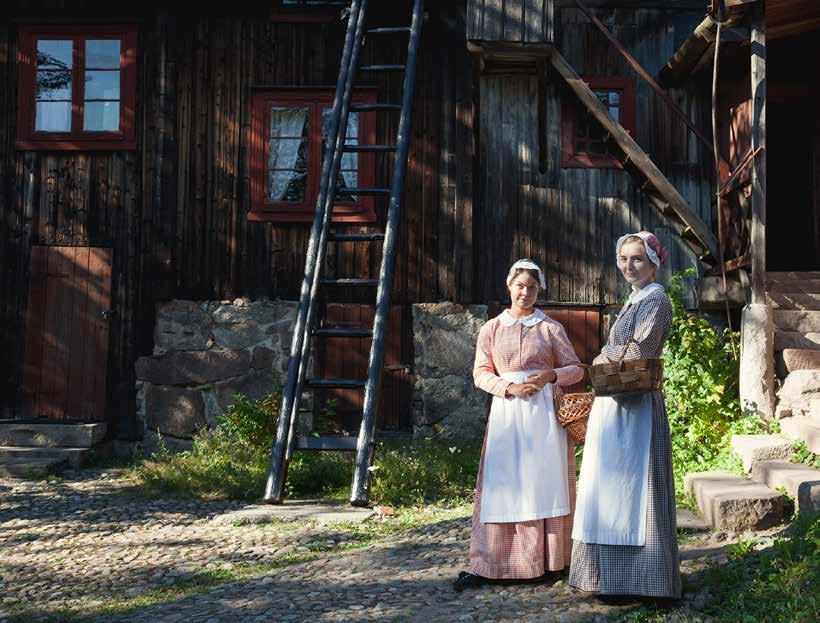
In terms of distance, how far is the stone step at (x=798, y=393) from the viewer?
6664mm

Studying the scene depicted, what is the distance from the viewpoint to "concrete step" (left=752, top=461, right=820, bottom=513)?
15.3 feet

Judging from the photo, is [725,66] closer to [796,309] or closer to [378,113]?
[796,309]

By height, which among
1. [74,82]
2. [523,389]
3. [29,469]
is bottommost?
[29,469]

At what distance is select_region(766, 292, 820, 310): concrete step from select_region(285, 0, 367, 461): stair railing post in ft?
12.6

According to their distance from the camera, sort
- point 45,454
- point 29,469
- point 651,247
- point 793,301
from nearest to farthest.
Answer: point 651,247
point 793,301
point 29,469
point 45,454

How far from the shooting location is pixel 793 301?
25.1 feet

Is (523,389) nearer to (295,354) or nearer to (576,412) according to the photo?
(576,412)

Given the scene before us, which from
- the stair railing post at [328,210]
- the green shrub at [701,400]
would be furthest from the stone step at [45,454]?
the green shrub at [701,400]

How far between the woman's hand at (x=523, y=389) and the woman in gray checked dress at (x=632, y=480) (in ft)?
1.15

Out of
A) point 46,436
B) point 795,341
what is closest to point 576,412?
point 795,341

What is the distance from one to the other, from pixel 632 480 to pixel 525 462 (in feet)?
1.96

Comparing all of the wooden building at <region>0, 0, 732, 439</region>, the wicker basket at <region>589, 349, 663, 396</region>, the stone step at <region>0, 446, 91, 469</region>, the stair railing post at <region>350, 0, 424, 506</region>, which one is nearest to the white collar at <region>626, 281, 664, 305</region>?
the wicker basket at <region>589, 349, 663, 396</region>

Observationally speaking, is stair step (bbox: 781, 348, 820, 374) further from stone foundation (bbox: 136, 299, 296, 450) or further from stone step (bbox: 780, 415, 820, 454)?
stone foundation (bbox: 136, 299, 296, 450)

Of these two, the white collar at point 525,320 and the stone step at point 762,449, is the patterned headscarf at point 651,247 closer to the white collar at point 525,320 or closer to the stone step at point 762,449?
the white collar at point 525,320
